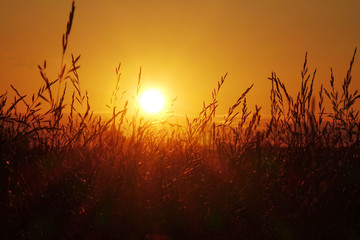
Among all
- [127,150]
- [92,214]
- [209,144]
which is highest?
[209,144]

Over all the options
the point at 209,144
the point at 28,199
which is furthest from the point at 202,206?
the point at 209,144

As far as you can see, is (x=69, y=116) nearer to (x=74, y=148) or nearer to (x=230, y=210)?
(x=74, y=148)

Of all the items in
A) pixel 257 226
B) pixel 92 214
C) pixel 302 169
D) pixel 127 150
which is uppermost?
pixel 127 150

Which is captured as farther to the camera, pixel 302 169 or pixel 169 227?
pixel 302 169

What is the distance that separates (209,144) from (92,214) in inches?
72.7

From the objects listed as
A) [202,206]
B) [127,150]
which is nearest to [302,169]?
[202,206]

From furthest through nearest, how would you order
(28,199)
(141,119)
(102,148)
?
1. (141,119)
2. (102,148)
3. (28,199)

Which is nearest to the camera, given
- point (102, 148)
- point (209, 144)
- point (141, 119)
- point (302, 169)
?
point (302, 169)

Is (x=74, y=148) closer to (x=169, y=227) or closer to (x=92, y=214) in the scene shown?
(x=92, y=214)

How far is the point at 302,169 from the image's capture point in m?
2.45

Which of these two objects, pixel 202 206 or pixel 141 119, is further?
pixel 141 119

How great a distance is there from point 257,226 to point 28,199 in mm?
1440

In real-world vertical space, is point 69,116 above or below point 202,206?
above

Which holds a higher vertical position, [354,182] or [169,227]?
[354,182]
